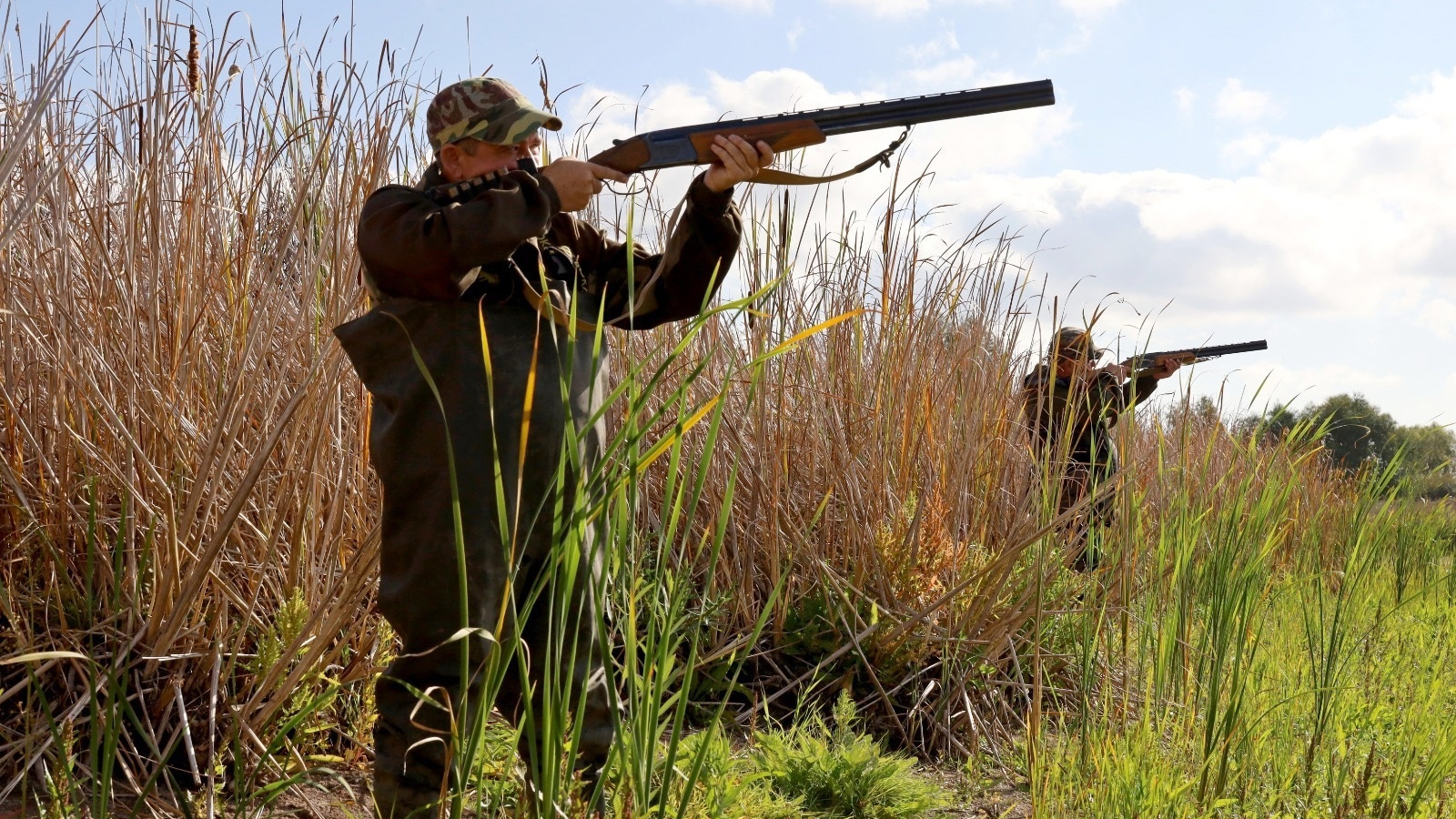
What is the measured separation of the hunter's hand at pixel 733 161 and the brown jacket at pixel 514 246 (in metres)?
0.02

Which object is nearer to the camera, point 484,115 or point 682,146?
point 484,115

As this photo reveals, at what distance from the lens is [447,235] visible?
1.83m

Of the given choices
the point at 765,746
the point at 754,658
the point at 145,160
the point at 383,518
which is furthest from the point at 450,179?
the point at 754,658

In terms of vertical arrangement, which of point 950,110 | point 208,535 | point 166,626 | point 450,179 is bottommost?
point 166,626

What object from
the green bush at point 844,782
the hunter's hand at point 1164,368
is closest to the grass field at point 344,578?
the green bush at point 844,782

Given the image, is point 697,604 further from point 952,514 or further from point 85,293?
point 85,293

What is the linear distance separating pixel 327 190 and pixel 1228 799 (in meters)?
2.14

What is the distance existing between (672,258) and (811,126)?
426mm

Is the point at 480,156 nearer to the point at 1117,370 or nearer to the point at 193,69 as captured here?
the point at 193,69

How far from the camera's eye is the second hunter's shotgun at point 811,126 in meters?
2.24

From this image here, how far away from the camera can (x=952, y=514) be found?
3344mm

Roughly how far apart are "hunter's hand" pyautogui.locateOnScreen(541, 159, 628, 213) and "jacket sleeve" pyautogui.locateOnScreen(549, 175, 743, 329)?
223 mm

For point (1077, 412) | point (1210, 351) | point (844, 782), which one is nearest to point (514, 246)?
point (844, 782)

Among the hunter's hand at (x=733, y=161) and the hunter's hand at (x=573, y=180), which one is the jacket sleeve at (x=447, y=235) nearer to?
the hunter's hand at (x=573, y=180)
